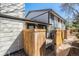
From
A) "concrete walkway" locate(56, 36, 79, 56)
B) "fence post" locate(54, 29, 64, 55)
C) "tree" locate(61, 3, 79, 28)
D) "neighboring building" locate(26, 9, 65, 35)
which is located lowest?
"concrete walkway" locate(56, 36, 79, 56)

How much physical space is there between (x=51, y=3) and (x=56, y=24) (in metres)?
0.33

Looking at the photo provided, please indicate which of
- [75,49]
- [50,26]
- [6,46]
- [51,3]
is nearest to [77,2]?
[51,3]

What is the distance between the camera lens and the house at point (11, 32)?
223cm

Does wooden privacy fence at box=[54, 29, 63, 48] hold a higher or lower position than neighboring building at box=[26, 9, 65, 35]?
lower

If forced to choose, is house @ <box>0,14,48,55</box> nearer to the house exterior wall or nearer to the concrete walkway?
the house exterior wall

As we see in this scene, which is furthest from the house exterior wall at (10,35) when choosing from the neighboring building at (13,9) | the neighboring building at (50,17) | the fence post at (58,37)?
the fence post at (58,37)

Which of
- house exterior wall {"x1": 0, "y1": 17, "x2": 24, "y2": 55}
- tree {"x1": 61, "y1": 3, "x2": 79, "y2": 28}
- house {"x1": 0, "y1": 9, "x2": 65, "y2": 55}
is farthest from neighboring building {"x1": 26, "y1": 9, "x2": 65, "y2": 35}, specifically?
house exterior wall {"x1": 0, "y1": 17, "x2": 24, "y2": 55}

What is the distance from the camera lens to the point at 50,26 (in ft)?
7.63

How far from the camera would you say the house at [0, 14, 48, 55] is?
2230 millimetres

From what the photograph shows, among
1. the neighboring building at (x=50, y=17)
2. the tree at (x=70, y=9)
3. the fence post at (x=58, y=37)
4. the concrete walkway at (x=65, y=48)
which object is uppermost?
the tree at (x=70, y=9)

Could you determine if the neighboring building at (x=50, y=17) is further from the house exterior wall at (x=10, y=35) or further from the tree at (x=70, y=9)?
the house exterior wall at (x=10, y=35)

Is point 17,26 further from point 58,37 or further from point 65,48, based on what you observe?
point 65,48

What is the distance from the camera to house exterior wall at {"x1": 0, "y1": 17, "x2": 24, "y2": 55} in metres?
2.23

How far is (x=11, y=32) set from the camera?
2318 mm
